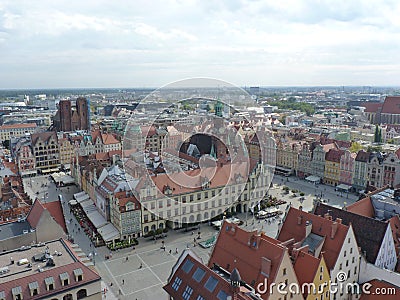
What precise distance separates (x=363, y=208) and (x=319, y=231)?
537 inches

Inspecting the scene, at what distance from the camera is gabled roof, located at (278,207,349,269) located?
3706 cm

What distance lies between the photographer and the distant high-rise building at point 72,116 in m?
130

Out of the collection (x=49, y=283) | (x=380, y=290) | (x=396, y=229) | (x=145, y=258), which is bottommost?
(x=145, y=258)

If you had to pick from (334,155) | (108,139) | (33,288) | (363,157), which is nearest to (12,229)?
(33,288)

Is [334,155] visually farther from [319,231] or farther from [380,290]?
[380,290]

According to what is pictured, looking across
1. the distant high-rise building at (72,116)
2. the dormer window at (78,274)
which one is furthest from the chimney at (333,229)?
the distant high-rise building at (72,116)

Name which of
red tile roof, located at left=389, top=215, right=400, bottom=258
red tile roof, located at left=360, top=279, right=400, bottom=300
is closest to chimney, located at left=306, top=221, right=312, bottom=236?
red tile roof, located at left=360, top=279, right=400, bottom=300

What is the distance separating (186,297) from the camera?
1261 inches

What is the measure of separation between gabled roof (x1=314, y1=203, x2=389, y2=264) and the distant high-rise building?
108979mm

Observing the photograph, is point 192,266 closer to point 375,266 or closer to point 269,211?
point 375,266

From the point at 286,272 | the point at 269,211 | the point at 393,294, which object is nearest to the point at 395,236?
the point at 393,294

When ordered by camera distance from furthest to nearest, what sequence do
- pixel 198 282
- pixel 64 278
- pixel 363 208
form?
1. pixel 363 208
2. pixel 198 282
3. pixel 64 278

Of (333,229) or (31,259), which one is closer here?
(31,259)

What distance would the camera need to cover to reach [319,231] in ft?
128
